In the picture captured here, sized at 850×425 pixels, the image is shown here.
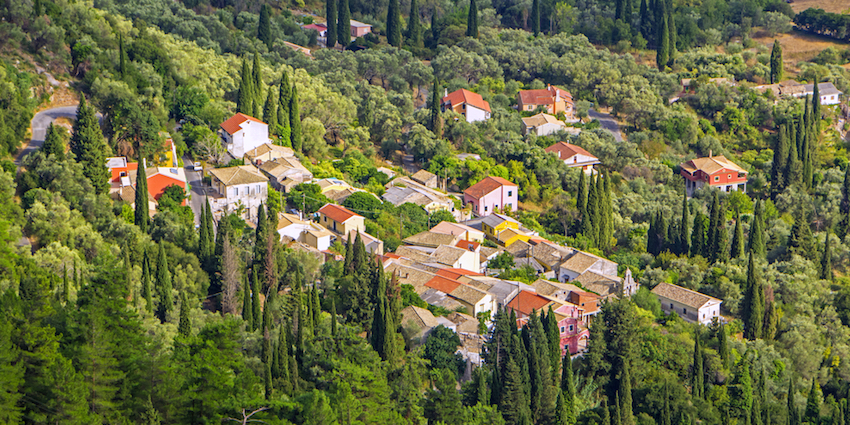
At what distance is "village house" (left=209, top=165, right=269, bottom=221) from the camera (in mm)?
62500

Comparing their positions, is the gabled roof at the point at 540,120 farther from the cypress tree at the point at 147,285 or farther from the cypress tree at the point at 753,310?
the cypress tree at the point at 147,285

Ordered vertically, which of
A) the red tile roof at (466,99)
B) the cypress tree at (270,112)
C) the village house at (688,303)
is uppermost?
the cypress tree at (270,112)

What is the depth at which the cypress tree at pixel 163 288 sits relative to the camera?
47.2 metres

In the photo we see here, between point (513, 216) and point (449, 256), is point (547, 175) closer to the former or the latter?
point (513, 216)

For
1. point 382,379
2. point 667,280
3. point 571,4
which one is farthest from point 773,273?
point 571,4

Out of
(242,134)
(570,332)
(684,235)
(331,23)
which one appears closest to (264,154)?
(242,134)

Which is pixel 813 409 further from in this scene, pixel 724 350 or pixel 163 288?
pixel 163 288

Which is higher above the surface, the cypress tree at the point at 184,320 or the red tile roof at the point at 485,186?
the cypress tree at the point at 184,320

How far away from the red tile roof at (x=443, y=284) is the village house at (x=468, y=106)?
32.5 meters

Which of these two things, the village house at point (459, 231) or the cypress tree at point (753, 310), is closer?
the cypress tree at point (753, 310)

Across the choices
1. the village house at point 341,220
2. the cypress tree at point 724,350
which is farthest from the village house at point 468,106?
the cypress tree at point 724,350

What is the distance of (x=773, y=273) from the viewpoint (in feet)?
213

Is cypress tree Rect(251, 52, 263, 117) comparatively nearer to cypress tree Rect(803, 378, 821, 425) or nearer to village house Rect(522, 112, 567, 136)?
village house Rect(522, 112, 567, 136)

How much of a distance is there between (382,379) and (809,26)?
9715cm
